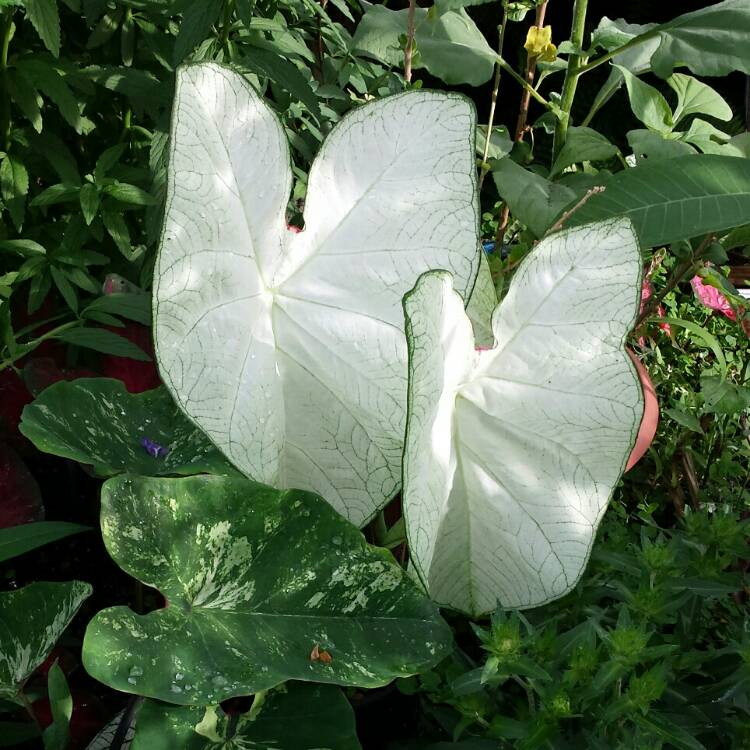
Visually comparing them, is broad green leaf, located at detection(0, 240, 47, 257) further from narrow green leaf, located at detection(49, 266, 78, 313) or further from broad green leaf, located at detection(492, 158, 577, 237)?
broad green leaf, located at detection(492, 158, 577, 237)

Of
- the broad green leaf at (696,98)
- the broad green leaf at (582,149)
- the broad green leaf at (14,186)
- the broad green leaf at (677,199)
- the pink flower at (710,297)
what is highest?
the broad green leaf at (677,199)

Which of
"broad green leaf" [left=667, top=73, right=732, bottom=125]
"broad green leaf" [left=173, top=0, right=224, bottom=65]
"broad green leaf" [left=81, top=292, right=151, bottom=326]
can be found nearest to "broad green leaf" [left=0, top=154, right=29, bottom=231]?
"broad green leaf" [left=81, top=292, right=151, bottom=326]

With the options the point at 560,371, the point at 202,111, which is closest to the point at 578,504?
the point at 560,371

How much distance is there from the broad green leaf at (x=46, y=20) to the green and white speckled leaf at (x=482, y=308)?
23.5 inches

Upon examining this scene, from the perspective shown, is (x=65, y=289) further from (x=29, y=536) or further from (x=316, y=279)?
(x=316, y=279)

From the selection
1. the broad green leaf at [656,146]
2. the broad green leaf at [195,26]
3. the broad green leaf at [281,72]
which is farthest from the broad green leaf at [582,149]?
the broad green leaf at [195,26]

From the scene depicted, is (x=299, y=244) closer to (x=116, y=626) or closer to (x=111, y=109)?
(x=116, y=626)

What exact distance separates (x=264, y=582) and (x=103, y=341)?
0.49 m

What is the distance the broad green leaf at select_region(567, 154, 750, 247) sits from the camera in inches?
36.3

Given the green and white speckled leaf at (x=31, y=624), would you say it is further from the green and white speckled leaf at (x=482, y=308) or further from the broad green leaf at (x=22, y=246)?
the broad green leaf at (x=22, y=246)

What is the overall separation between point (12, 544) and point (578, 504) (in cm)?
55

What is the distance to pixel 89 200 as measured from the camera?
3.87 ft

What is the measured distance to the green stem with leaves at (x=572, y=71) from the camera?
127 centimetres

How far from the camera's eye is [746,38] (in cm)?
116
